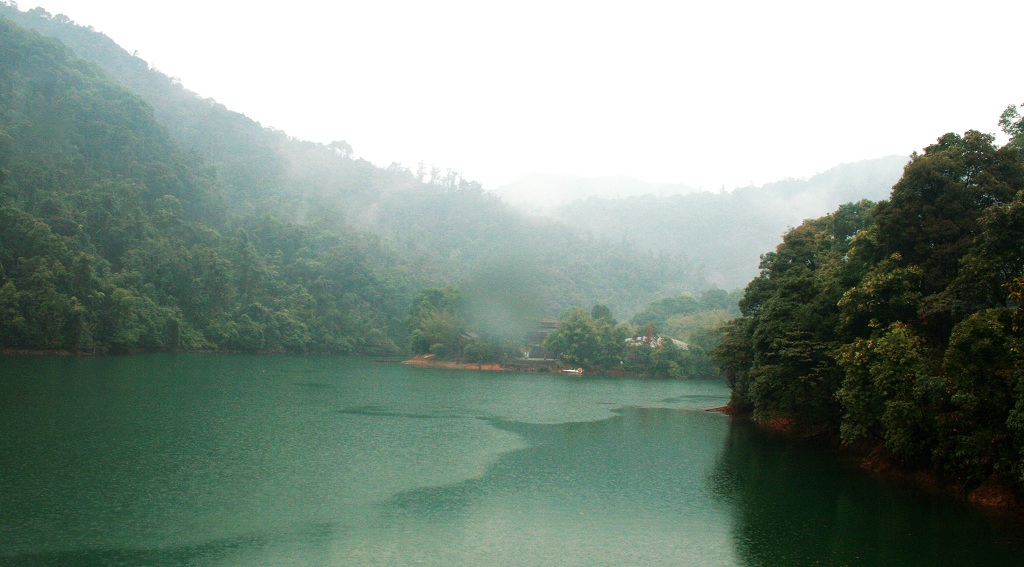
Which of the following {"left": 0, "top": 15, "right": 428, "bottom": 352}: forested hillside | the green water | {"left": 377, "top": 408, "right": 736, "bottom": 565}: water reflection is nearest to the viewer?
the green water

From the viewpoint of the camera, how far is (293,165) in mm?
167125

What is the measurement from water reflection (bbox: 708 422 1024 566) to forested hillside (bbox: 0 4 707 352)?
56.2 metres

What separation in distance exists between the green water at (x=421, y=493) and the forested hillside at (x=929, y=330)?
204 cm

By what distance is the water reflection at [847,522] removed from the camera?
54.7 feet

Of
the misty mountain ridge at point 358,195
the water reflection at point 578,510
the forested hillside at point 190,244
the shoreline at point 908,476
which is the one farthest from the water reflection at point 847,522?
the misty mountain ridge at point 358,195

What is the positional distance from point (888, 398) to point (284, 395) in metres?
33.5

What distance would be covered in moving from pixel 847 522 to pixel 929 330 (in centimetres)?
874

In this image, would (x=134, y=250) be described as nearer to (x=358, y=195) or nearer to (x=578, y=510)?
(x=578, y=510)

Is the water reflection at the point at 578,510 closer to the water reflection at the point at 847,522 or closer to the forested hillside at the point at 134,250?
the water reflection at the point at 847,522

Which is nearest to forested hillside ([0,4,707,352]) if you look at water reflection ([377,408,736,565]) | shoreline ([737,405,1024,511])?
water reflection ([377,408,736,565])

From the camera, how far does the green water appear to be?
1614cm

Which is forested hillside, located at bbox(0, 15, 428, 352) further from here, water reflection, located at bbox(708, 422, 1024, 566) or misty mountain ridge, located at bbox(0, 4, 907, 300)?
water reflection, located at bbox(708, 422, 1024, 566)

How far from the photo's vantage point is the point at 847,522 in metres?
19.5

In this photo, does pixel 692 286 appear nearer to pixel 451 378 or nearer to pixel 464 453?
pixel 451 378
